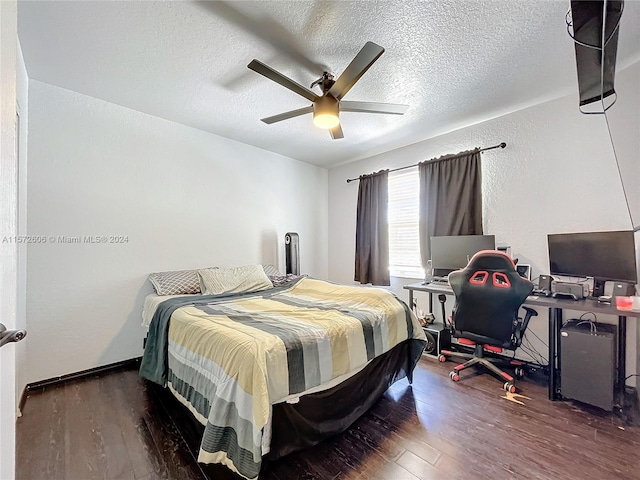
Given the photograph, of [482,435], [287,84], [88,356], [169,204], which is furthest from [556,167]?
[88,356]

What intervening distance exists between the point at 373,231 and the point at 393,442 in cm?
288

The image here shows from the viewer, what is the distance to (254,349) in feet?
4.65

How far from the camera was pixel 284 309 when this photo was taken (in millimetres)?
2240

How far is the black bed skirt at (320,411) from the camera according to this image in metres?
1.51

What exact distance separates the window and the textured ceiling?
106cm

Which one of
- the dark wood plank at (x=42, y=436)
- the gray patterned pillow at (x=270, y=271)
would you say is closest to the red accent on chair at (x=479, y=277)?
the gray patterned pillow at (x=270, y=271)

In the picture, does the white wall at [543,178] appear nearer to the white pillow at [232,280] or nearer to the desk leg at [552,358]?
the desk leg at [552,358]

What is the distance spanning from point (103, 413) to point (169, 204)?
2025 mm

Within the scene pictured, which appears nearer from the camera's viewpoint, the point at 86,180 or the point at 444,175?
the point at 86,180

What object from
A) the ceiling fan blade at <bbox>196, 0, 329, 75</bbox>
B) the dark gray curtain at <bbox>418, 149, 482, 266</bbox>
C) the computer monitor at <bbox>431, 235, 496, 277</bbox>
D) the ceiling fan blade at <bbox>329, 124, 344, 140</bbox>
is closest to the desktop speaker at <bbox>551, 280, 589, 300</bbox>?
the computer monitor at <bbox>431, 235, 496, 277</bbox>

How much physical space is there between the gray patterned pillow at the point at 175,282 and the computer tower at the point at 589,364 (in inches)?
131

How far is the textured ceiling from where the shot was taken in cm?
168

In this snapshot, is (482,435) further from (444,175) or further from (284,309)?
(444,175)

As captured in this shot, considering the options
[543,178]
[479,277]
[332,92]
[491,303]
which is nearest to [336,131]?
[332,92]
